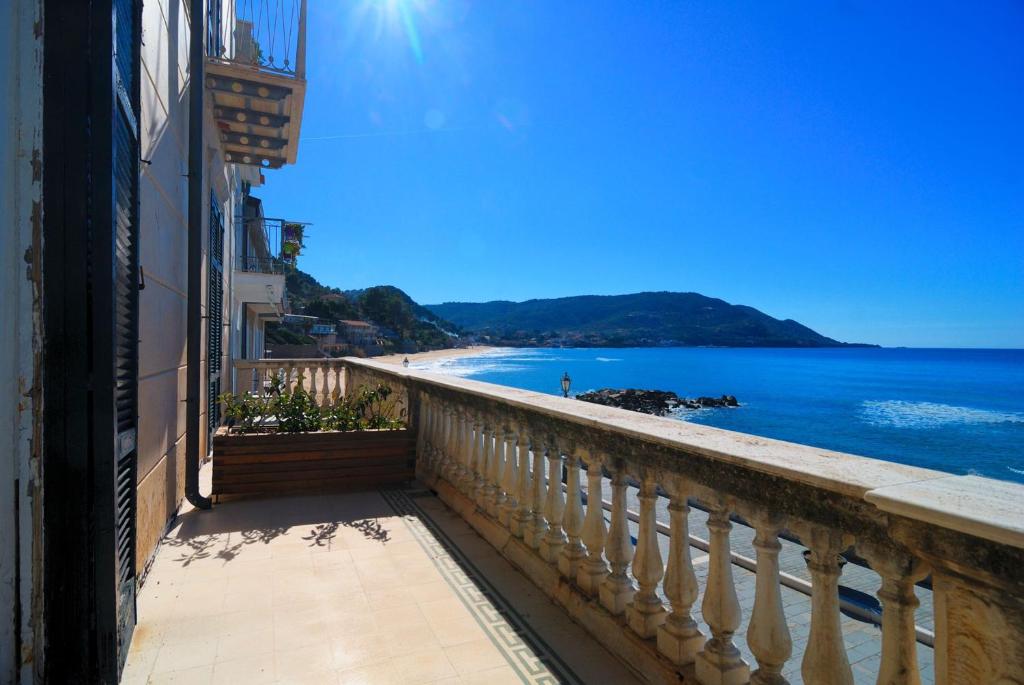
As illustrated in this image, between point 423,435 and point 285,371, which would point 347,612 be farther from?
point 285,371

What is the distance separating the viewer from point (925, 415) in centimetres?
5581

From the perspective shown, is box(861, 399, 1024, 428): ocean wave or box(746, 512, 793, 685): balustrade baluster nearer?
box(746, 512, 793, 685): balustrade baluster

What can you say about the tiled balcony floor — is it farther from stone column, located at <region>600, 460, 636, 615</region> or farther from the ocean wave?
Answer: the ocean wave

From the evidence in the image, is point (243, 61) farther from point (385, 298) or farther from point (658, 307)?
point (658, 307)

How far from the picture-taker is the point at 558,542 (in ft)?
9.82

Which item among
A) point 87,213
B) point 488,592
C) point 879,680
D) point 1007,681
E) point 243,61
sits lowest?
point 488,592

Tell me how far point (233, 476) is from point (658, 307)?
18560cm

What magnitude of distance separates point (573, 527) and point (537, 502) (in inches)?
16.0

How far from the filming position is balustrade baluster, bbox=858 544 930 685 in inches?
51.4

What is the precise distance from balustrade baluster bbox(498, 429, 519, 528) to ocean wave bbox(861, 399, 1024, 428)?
56.8 metres

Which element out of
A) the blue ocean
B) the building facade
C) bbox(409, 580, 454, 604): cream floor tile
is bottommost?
the blue ocean

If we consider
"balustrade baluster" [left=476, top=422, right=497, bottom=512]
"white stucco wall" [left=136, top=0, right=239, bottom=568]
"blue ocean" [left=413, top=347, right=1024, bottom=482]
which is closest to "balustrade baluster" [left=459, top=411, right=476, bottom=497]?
"balustrade baluster" [left=476, top=422, right=497, bottom=512]

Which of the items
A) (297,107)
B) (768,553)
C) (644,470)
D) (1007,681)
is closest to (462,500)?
(644,470)

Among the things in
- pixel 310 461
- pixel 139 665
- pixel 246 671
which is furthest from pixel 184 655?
pixel 310 461
